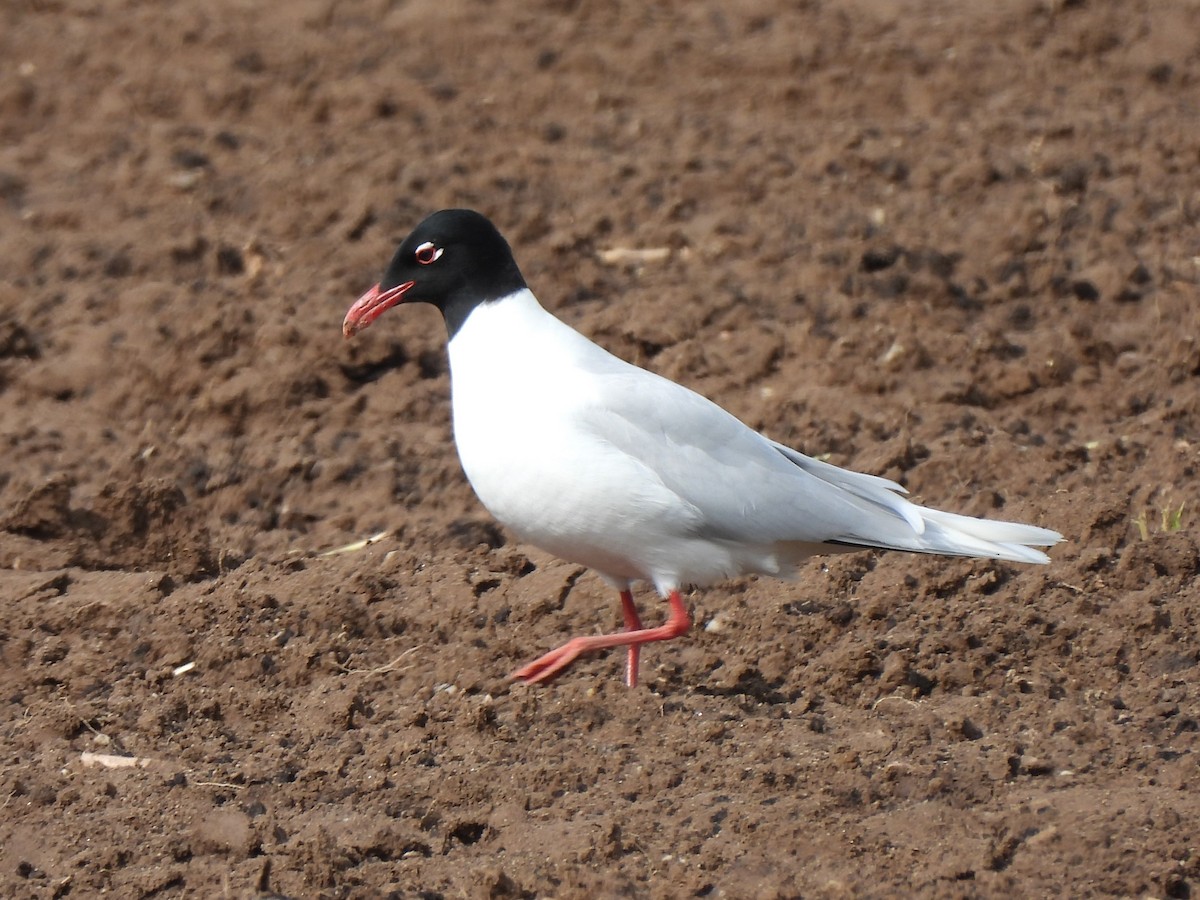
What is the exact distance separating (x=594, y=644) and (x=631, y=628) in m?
0.34

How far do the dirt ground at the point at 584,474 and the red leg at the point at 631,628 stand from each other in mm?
87

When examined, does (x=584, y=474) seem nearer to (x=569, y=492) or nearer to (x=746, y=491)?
(x=569, y=492)

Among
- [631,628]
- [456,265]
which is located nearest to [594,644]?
[631,628]

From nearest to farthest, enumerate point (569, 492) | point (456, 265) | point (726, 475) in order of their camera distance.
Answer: point (569, 492), point (726, 475), point (456, 265)

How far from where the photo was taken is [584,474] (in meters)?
5.62

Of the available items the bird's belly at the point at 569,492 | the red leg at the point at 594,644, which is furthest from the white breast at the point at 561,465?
the red leg at the point at 594,644

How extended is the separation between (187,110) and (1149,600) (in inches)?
310

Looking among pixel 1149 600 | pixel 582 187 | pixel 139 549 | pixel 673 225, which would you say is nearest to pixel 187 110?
pixel 582 187

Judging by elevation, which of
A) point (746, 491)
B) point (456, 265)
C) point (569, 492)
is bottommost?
point (746, 491)

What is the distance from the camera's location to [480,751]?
5414mm

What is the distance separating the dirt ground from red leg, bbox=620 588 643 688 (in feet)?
0.29

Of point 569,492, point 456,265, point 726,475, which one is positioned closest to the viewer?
point 569,492

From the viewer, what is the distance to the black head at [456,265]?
6.16 m

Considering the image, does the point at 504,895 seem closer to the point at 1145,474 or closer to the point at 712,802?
the point at 712,802
